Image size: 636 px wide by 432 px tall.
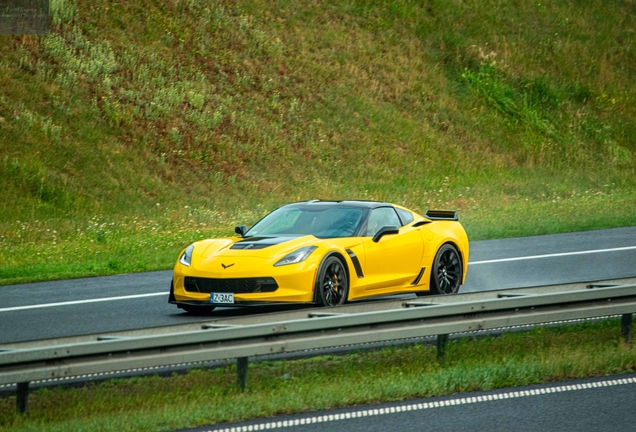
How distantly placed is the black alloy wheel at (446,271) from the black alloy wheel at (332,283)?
70.7 inches

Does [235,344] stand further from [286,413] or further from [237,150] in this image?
[237,150]

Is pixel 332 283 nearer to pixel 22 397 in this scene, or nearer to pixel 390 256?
pixel 390 256

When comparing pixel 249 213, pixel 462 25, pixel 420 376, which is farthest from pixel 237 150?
pixel 420 376

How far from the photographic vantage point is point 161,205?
29609 millimetres

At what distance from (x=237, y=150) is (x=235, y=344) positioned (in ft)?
84.4

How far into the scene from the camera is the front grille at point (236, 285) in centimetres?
1192

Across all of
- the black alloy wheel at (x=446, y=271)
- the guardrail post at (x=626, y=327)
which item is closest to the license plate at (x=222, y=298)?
the black alloy wheel at (x=446, y=271)

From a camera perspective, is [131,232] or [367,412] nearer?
[367,412]

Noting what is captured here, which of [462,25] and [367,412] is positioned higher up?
[462,25]

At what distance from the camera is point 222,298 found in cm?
1202

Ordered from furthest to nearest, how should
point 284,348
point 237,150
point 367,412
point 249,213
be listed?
point 237,150, point 249,213, point 284,348, point 367,412

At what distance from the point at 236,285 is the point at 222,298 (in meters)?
0.23

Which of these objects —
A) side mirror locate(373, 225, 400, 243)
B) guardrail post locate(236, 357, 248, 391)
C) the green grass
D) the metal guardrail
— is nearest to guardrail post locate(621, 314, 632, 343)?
the metal guardrail

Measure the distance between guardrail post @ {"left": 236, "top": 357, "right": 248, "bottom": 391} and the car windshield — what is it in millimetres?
4506
